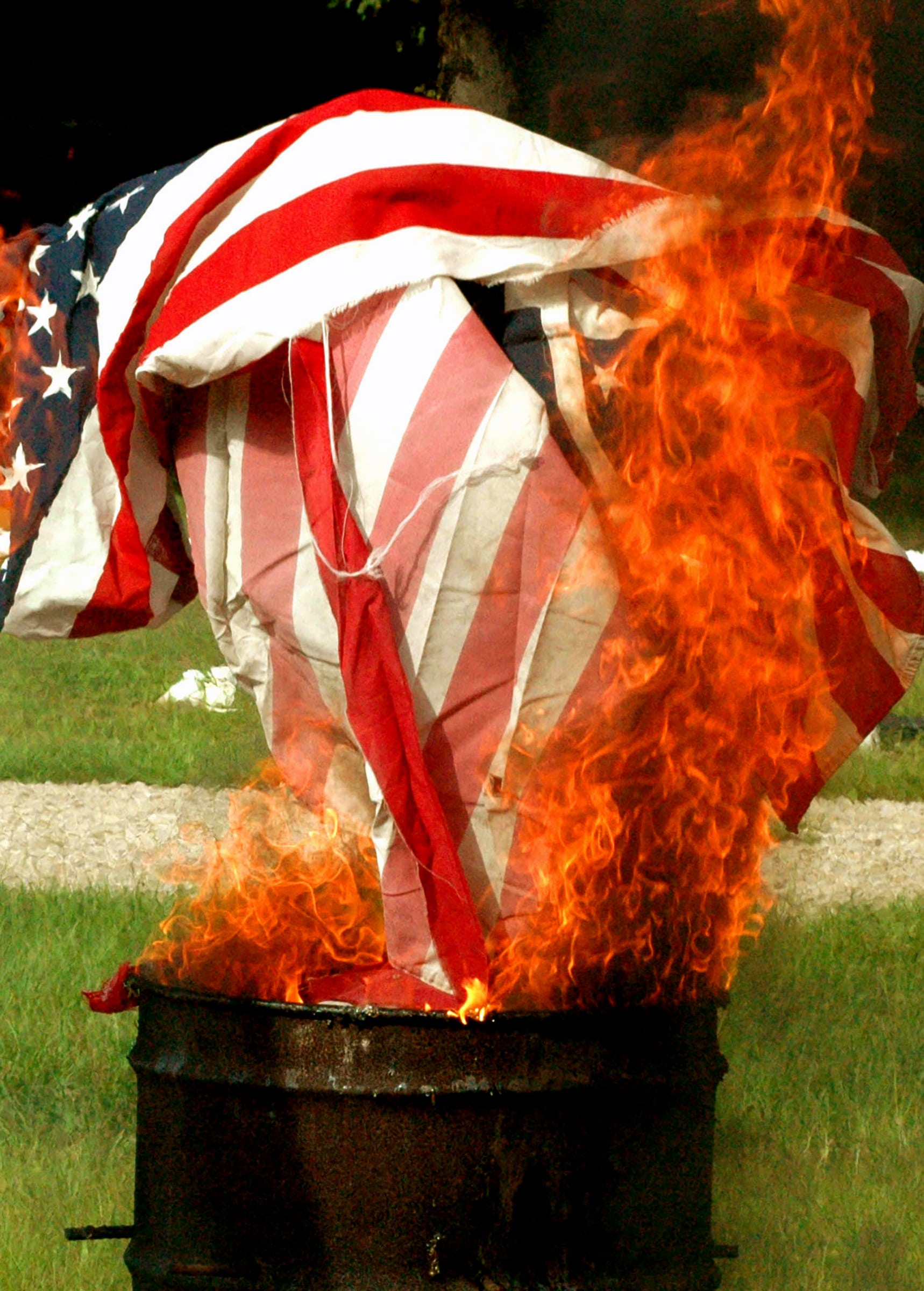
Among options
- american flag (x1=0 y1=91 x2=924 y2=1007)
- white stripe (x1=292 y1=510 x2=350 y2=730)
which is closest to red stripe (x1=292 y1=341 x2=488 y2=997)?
american flag (x1=0 y1=91 x2=924 y2=1007)


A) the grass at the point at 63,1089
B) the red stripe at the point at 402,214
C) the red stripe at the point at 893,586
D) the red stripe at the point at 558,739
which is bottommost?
the grass at the point at 63,1089

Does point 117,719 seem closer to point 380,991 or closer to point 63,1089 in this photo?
point 63,1089

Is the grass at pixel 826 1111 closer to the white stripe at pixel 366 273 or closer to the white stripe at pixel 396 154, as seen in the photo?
the white stripe at pixel 366 273

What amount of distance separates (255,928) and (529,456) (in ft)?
2.77

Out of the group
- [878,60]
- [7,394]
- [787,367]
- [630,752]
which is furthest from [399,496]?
[878,60]

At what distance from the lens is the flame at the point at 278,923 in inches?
99.7

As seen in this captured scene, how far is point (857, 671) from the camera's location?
2775 millimetres

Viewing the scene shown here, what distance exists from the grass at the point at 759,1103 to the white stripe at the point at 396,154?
5.37ft

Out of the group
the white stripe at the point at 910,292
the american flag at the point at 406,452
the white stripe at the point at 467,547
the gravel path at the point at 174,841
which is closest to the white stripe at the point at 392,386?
the american flag at the point at 406,452

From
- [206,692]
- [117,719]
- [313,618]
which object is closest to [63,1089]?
[313,618]

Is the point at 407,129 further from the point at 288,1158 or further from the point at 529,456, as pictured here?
the point at 288,1158

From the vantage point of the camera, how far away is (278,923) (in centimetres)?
273

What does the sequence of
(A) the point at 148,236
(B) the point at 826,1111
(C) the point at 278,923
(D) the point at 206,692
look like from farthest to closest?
(D) the point at 206,692, (B) the point at 826,1111, (A) the point at 148,236, (C) the point at 278,923

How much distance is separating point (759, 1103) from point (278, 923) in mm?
1449
